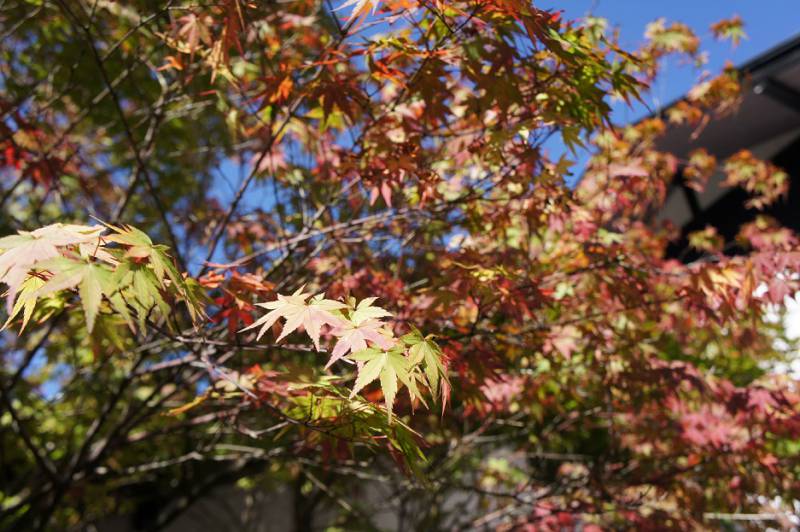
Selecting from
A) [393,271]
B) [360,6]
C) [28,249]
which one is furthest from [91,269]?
[393,271]

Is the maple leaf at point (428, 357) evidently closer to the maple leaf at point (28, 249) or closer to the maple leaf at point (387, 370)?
the maple leaf at point (387, 370)

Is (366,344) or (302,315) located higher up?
(302,315)

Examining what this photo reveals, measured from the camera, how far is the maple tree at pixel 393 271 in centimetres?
177

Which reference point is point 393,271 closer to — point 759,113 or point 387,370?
point 387,370

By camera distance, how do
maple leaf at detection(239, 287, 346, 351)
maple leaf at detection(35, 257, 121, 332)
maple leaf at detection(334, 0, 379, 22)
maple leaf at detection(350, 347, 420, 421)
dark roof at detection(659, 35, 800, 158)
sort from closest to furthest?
maple leaf at detection(35, 257, 121, 332), maple leaf at detection(350, 347, 420, 421), maple leaf at detection(239, 287, 346, 351), maple leaf at detection(334, 0, 379, 22), dark roof at detection(659, 35, 800, 158)

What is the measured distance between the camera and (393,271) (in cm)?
360

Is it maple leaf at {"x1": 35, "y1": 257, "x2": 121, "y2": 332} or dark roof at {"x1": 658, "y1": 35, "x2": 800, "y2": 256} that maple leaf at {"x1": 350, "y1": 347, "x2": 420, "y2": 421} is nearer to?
maple leaf at {"x1": 35, "y1": 257, "x2": 121, "y2": 332}

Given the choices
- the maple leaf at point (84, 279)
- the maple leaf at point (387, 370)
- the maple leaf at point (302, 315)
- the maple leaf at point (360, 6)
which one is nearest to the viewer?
the maple leaf at point (84, 279)

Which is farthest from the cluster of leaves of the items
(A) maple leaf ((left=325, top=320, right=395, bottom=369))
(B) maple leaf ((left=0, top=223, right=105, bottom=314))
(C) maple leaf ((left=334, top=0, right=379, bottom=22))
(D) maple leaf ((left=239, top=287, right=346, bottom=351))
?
(C) maple leaf ((left=334, top=0, right=379, bottom=22))

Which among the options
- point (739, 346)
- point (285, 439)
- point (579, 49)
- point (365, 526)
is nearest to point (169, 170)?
point (285, 439)

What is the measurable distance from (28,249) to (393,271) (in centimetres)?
248

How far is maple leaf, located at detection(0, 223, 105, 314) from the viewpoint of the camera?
118cm

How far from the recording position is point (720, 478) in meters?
3.66

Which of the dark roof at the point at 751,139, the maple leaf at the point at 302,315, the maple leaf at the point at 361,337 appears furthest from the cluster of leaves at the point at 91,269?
the dark roof at the point at 751,139
